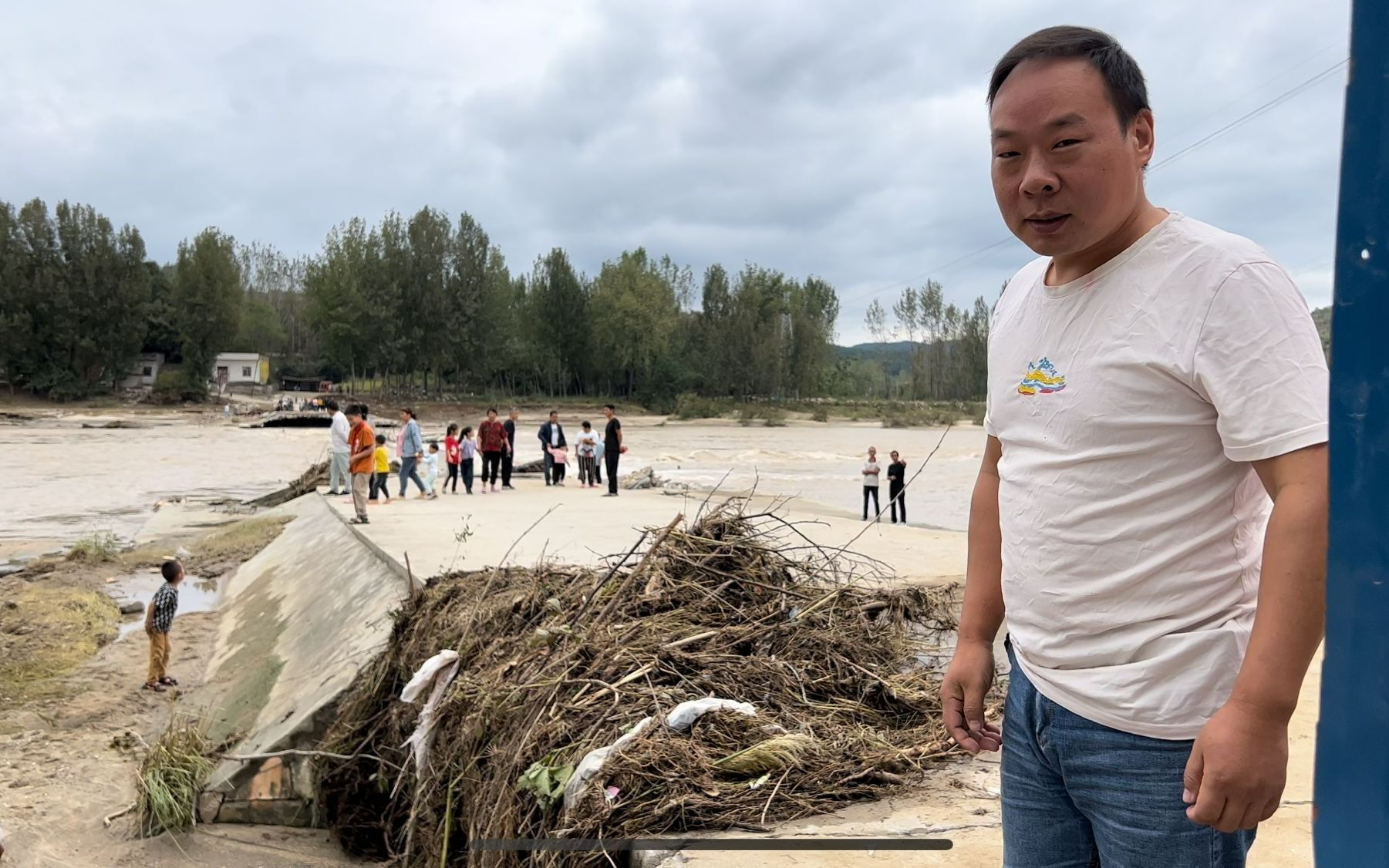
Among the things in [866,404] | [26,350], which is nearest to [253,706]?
[26,350]

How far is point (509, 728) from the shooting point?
477 cm

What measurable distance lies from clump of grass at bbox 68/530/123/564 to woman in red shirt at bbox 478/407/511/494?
19.8ft

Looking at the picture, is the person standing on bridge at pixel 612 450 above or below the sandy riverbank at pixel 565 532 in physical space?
above

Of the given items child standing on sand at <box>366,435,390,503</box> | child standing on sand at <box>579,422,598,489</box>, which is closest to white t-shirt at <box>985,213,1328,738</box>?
child standing on sand at <box>366,435,390,503</box>

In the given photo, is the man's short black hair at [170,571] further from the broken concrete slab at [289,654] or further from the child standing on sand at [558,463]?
the child standing on sand at [558,463]

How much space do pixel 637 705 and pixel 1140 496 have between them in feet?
10.4

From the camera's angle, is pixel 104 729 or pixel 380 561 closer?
pixel 104 729

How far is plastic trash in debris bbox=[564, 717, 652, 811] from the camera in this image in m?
3.87

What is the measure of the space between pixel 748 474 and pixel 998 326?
101 feet

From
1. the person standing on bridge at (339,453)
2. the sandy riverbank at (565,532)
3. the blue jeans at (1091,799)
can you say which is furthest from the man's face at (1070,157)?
the person standing on bridge at (339,453)

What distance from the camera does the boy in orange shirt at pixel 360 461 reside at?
12930 millimetres

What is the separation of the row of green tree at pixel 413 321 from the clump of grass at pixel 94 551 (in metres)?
58.1

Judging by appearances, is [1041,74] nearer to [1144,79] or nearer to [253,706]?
[1144,79]

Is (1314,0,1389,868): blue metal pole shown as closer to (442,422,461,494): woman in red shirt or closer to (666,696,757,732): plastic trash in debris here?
(666,696,757,732): plastic trash in debris
